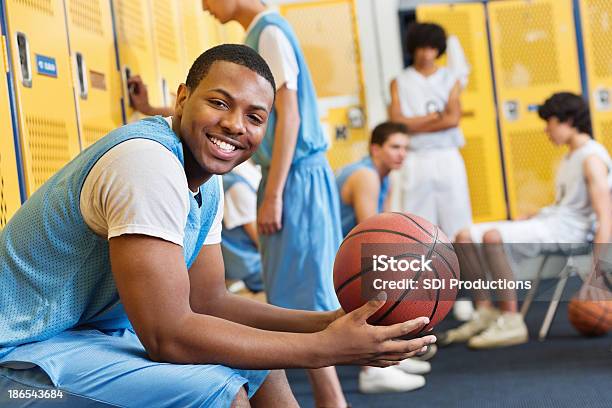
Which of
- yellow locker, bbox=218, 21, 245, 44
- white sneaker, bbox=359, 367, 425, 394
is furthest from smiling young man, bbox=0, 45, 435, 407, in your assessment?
yellow locker, bbox=218, 21, 245, 44

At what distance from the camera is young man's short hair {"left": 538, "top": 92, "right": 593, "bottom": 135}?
408 cm

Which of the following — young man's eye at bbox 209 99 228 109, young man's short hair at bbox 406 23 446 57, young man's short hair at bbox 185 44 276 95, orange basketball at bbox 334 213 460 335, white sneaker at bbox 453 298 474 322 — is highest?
young man's short hair at bbox 406 23 446 57

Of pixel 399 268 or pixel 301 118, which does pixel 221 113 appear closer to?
pixel 399 268

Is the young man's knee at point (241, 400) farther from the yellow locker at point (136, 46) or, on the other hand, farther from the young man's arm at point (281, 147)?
the yellow locker at point (136, 46)

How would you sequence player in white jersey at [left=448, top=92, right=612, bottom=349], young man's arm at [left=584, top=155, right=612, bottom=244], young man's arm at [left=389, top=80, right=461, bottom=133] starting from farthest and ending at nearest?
1. young man's arm at [left=389, top=80, right=461, bottom=133]
2. player in white jersey at [left=448, top=92, right=612, bottom=349]
3. young man's arm at [left=584, top=155, right=612, bottom=244]

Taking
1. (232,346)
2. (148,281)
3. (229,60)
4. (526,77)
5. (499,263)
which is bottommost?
(499,263)

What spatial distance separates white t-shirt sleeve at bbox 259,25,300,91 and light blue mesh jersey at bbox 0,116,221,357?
1.16 meters

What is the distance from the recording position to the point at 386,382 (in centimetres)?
328

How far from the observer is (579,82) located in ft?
19.5

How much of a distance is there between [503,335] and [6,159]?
267 centimetres

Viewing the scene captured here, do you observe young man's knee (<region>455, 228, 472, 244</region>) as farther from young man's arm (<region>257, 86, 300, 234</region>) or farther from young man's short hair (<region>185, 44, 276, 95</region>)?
young man's short hair (<region>185, 44, 276, 95</region>)

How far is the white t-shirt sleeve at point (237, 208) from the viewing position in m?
3.75

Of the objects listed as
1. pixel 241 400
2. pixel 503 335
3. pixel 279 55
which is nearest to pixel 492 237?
pixel 503 335

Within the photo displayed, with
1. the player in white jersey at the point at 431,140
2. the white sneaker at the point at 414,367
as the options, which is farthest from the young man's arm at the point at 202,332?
the player in white jersey at the point at 431,140
